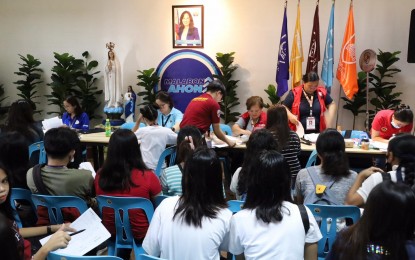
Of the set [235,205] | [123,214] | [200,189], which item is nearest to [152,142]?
[123,214]

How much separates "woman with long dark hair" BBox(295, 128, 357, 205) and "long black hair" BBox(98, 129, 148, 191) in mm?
989

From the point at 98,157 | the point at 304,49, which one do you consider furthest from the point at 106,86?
the point at 304,49

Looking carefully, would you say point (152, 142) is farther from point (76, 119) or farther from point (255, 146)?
point (76, 119)

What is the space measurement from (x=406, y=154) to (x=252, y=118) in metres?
2.41

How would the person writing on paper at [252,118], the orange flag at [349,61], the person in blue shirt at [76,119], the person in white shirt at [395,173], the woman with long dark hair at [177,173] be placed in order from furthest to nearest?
1. the orange flag at [349,61]
2. the person in blue shirt at [76,119]
3. the person writing on paper at [252,118]
4. the woman with long dark hair at [177,173]
5. the person in white shirt at [395,173]

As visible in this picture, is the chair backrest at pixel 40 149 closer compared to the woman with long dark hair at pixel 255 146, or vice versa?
the woman with long dark hair at pixel 255 146

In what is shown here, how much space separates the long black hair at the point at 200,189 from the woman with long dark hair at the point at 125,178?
590 millimetres

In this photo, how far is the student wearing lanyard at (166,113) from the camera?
4.48 meters

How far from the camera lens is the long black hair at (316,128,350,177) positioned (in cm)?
216

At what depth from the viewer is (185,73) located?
6516 millimetres

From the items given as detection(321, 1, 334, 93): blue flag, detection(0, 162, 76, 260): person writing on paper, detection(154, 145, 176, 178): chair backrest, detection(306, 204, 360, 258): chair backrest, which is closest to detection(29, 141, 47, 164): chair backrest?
detection(154, 145, 176, 178): chair backrest

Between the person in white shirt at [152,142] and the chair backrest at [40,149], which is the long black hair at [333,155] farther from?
the chair backrest at [40,149]

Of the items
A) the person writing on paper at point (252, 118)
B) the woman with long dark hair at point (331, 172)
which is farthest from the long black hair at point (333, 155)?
the person writing on paper at point (252, 118)

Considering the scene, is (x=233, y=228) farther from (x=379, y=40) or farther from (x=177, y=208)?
(x=379, y=40)
